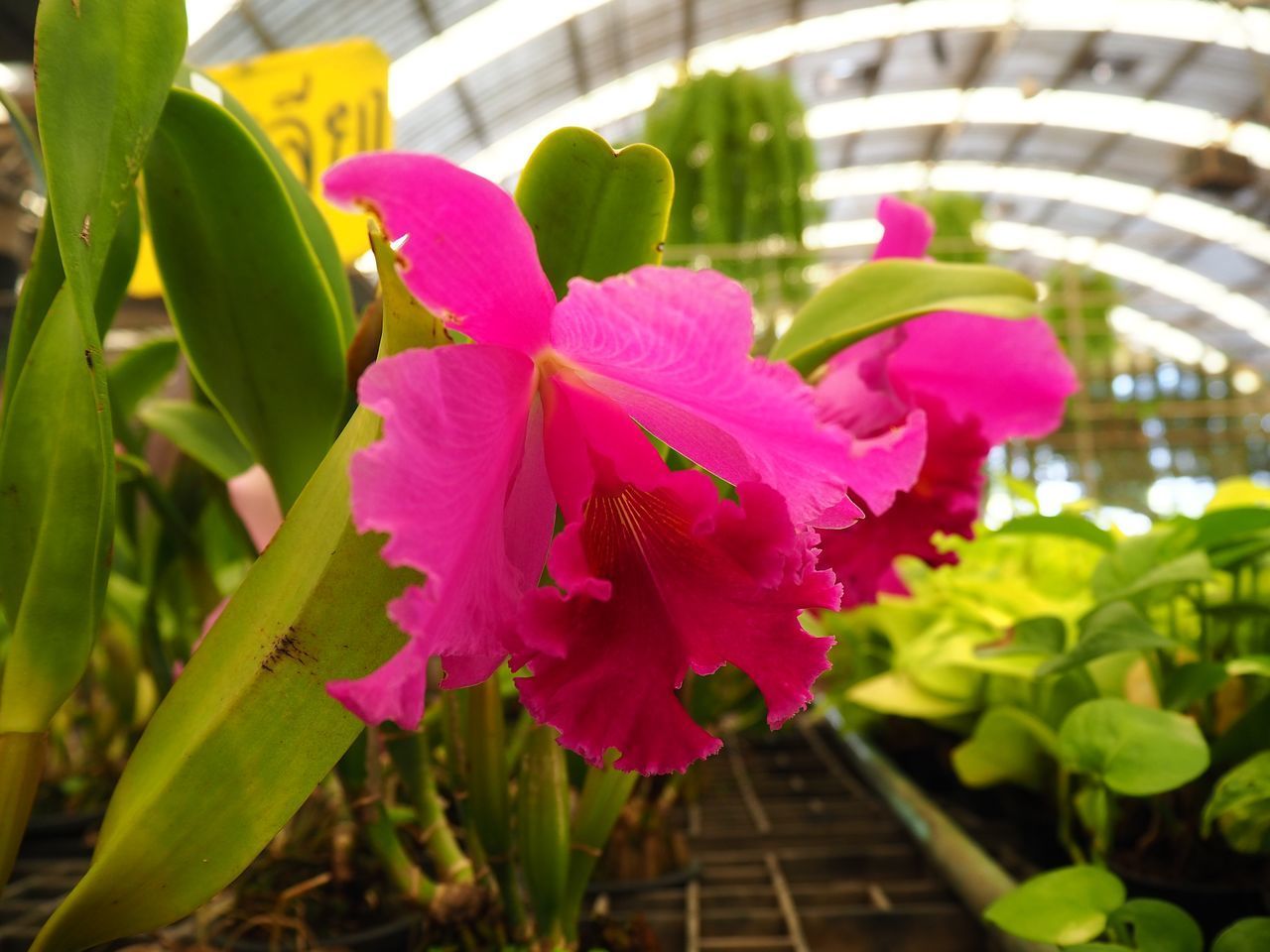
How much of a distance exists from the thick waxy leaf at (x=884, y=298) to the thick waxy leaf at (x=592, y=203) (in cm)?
12

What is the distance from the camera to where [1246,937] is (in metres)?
0.43

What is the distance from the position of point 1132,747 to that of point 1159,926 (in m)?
0.10

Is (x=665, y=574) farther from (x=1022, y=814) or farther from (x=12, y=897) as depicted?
(x=12, y=897)

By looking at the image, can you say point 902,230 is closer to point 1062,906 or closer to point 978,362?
point 978,362

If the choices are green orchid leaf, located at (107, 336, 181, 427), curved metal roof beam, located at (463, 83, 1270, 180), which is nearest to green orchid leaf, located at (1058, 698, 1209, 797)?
green orchid leaf, located at (107, 336, 181, 427)

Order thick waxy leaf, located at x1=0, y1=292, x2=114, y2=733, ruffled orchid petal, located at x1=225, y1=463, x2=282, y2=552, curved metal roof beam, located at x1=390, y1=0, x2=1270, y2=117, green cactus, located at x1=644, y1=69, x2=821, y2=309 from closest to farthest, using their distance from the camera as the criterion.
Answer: thick waxy leaf, located at x1=0, y1=292, x2=114, y2=733, ruffled orchid petal, located at x1=225, y1=463, x2=282, y2=552, green cactus, located at x1=644, y1=69, x2=821, y2=309, curved metal roof beam, located at x1=390, y1=0, x2=1270, y2=117

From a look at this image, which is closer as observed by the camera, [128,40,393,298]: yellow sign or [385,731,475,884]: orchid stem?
[385,731,475,884]: orchid stem

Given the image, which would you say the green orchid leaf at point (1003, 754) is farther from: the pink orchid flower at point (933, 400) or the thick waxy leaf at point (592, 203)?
the thick waxy leaf at point (592, 203)

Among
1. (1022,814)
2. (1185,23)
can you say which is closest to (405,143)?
(1185,23)

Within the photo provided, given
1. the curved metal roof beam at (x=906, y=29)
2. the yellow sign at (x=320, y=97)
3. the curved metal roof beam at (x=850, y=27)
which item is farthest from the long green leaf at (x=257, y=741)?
the curved metal roof beam at (x=906, y=29)

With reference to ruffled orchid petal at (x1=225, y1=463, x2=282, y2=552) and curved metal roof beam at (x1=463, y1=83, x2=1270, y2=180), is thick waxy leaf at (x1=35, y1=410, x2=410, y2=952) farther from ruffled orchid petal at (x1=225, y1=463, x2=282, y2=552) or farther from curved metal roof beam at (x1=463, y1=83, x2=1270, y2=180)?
curved metal roof beam at (x1=463, y1=83, x2=1270, y2=180)

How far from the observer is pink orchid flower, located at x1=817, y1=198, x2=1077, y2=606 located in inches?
20.4

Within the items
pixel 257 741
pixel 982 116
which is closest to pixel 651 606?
pixel 257 741

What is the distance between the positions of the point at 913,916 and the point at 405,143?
7078 millimetres
